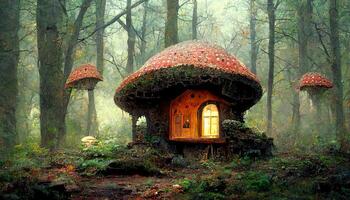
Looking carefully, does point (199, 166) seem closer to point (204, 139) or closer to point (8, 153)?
point (204, 139)

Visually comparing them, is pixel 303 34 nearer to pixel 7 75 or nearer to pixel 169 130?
pixel 169 130

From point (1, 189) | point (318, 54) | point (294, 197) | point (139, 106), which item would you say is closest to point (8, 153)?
point (1, 189)

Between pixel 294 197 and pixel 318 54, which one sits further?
pixel 318 54

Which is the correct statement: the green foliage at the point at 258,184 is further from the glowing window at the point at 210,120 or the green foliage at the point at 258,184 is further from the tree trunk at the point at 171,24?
the tree trunk at the point at 171,24

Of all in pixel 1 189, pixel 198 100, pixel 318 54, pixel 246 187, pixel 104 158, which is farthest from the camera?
pixel 318 54

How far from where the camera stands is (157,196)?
22.3 ft

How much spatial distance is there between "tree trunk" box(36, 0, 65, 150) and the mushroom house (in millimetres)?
3073

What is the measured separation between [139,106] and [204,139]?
10.4ft

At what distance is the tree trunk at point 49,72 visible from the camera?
1216cm

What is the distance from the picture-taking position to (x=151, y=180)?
27.5ft

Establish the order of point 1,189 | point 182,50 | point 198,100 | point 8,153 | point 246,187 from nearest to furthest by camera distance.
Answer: point 1,189, point 246,187, point 8,153, point 182,50, point 198,100

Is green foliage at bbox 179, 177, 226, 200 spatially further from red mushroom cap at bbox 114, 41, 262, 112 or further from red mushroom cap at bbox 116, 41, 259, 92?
red mushroom cap at bbox 116, 41, 259, 92

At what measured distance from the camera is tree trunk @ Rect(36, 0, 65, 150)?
1216cm

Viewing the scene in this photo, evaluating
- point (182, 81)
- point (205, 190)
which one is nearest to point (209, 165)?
point (182, 81)
